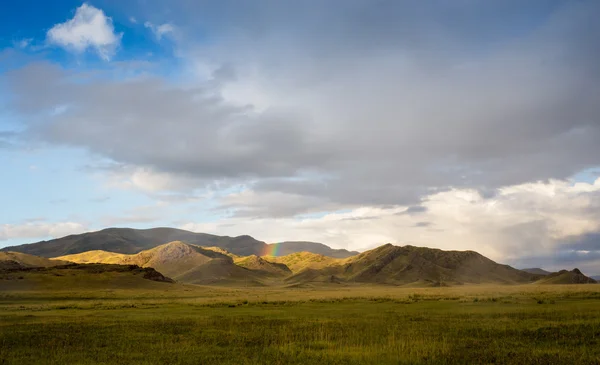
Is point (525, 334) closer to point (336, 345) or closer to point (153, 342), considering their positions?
point (336, 345)

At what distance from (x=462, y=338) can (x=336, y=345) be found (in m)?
6.22

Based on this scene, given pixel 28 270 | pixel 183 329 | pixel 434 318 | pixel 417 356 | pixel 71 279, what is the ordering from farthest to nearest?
1. pixel 28 270
2. pixel 71 279
3. pixel 434 318
4. pixel 183 329
5. pixel 417 356

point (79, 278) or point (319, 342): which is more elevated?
point (319, 342)

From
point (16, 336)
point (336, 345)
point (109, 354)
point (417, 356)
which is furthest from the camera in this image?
point (16, 336)

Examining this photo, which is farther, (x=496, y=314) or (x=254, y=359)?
(x=496, y=314)

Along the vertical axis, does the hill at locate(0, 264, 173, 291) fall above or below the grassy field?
below

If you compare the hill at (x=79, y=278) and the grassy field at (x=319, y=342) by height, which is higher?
the grassy field at (x=319, y=342)

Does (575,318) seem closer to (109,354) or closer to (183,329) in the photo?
(183,329)

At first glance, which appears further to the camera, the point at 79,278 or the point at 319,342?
the point at 79,278

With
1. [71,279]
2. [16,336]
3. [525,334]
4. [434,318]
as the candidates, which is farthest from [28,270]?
[525,334]

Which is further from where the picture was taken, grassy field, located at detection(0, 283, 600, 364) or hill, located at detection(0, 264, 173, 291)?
hill, located at detection(0, 264, 173, 291)

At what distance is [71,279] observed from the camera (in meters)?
134

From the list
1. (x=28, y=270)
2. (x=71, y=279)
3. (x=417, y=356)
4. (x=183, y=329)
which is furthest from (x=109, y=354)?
(x=28, y=270)

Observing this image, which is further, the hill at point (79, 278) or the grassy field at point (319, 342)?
the hill at point (79, 278)
